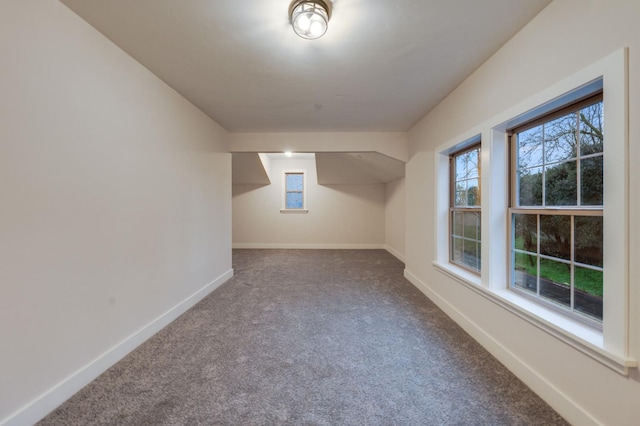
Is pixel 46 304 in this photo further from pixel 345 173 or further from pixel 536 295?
pixel 345 173

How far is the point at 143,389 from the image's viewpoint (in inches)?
57.6

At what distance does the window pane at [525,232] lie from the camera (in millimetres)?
1637

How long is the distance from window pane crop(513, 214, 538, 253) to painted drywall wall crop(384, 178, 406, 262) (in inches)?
126

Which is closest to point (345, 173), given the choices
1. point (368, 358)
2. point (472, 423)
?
point (368, 358)

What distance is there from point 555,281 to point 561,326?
13.6 inches

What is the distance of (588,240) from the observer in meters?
1.28

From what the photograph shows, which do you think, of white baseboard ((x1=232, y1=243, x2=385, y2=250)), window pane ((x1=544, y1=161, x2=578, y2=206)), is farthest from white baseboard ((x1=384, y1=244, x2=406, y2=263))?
window pane ((x1=544, y1=161, x2=578, y2=206))

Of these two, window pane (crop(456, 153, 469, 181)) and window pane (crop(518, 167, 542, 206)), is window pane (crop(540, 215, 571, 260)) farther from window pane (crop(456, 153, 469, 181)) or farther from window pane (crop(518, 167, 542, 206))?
window pane (crop(456, 153, 469, 181))

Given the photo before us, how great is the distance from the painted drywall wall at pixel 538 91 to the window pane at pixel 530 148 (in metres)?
0.25

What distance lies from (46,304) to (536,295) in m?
2.97

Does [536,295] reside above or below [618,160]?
below

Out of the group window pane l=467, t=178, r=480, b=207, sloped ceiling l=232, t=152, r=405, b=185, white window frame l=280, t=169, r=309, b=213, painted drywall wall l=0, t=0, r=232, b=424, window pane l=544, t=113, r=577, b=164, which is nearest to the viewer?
painted drywall wall l=0, t=0, r=232, b=424

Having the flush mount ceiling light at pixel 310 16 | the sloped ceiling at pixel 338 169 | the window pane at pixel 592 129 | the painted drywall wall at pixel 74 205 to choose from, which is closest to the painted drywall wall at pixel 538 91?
the window pane at pixel 592 129

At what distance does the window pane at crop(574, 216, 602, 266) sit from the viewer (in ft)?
4.06
